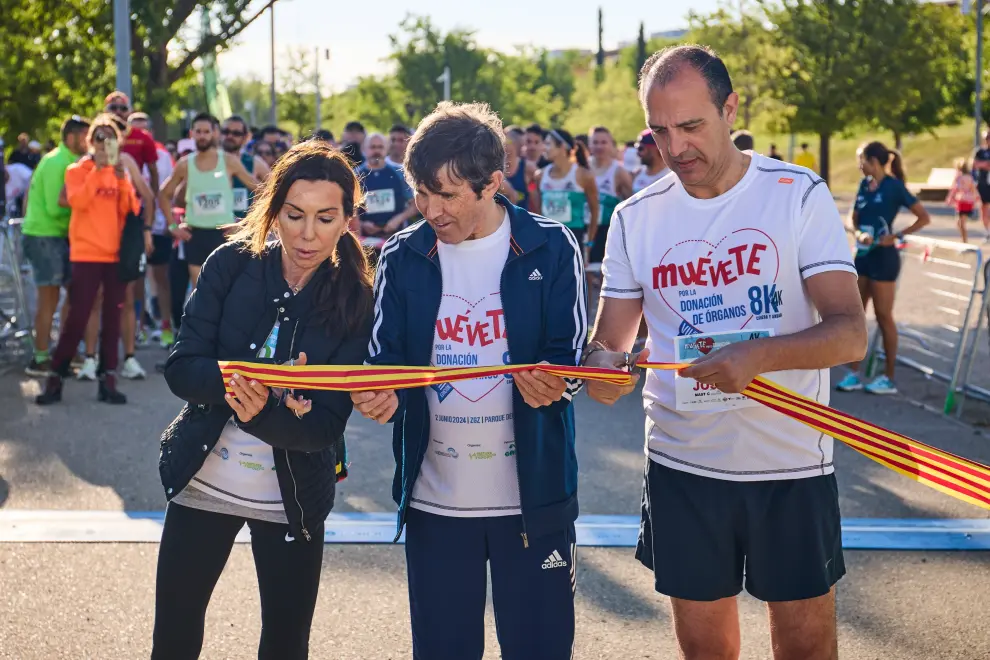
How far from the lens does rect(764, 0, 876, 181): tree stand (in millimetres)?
43438

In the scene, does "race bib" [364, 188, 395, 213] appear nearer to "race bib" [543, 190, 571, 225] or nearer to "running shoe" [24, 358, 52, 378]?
"race bib" [543, 190, 571, 225]

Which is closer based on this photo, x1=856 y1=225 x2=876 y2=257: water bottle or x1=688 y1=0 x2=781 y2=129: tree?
x1=856 y1=225 x2=876 y2=257: water bottle

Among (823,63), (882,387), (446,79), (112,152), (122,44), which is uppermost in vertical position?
(446,79)

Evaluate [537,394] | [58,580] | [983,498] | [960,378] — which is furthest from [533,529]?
[960,378]

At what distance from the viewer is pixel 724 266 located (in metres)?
3.16

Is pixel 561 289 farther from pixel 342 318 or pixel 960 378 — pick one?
pixel 960 378

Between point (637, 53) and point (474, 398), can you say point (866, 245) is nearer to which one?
point (474, 398)

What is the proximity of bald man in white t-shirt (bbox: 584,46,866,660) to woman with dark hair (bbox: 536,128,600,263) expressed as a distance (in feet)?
28.9

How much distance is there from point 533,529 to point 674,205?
94cm

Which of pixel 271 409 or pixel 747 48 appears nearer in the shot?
pixel 271 409

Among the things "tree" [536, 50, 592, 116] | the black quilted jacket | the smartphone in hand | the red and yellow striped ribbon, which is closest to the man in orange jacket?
the smartphone in hand

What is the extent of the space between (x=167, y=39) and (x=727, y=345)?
2044 cm

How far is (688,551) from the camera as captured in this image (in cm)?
325

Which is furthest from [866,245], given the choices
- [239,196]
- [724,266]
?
[724,266]
